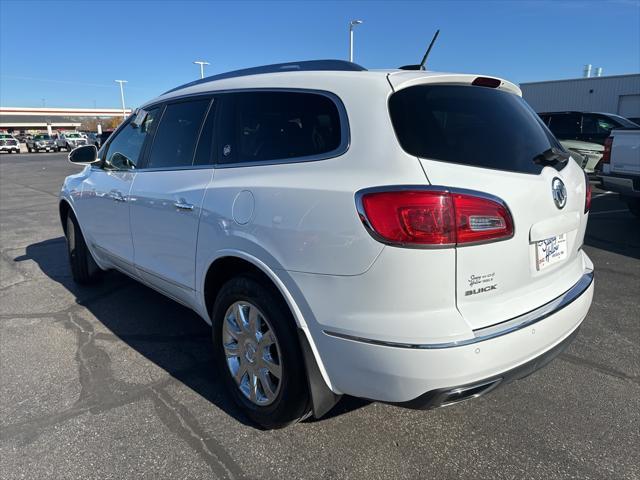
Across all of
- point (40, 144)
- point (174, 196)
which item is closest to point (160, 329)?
point (174, 196)

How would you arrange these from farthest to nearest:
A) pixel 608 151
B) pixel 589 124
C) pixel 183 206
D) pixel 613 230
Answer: pixel 589 124
pixel 613 230
pixel 608 151
pixel 183 206

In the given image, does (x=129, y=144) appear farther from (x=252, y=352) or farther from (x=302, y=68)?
(x=252, y=352)

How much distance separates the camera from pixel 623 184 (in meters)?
6.69

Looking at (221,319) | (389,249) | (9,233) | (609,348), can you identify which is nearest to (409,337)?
(389,249)

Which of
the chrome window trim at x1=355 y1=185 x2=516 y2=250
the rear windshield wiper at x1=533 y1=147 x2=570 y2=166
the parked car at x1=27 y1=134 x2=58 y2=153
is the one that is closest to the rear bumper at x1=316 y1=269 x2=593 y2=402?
the chrome window trim at x1=355 y1=185 x2=516 y2=250

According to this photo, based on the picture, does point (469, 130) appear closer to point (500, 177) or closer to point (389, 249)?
point (500, 177)

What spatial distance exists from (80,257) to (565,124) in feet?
42.5

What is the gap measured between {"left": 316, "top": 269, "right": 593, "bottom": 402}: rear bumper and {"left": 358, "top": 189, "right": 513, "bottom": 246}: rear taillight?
41 cm

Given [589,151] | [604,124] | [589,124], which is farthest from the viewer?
[589,124]

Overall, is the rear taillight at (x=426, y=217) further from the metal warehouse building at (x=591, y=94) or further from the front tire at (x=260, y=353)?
the metal warehouse building at (x=591, y=94)

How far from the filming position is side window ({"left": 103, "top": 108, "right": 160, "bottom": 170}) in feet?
12.1

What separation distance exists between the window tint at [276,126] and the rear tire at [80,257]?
2.74 meters

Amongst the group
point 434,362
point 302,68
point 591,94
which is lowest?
point 434,362

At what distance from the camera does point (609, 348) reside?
355cm
